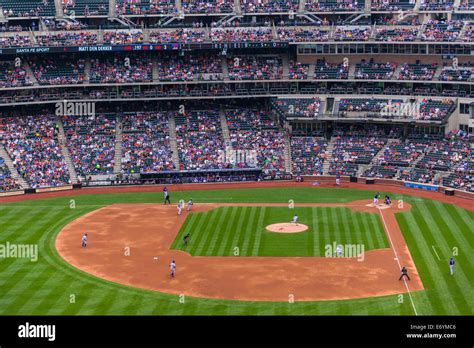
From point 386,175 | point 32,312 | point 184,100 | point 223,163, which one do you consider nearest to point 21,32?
point 184,100

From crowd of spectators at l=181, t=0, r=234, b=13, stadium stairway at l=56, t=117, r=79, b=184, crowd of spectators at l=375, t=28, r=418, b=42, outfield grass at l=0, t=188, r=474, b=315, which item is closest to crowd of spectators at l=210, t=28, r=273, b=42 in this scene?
crowd of spectators at l=181, t=0, r=234, b=13

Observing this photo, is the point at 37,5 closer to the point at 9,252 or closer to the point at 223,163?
the point at 223,163

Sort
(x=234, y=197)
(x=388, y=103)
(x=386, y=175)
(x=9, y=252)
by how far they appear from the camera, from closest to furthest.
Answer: (x=9, y=252), (x=234, y=197), (x=386, y=175), (x=388, y=103)

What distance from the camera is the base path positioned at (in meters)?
44.5

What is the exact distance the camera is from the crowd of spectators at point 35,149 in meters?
77.3

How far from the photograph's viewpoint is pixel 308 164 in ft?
265

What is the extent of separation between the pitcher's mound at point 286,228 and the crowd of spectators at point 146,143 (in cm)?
2375

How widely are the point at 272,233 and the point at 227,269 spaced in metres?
9.52

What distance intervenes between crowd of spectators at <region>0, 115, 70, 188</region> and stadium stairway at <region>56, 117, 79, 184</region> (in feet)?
1.47

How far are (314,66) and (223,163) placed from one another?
1868cm

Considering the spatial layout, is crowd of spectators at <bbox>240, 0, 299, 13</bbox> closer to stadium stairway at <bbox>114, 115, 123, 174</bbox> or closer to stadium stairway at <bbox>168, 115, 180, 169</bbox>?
stadium stairway at <bbox>168, 115, 180, 169</bbox>

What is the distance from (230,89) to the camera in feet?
287

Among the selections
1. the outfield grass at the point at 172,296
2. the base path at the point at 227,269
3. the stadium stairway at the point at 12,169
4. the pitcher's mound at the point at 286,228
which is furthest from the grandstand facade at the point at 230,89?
the base path at the point at 227,269

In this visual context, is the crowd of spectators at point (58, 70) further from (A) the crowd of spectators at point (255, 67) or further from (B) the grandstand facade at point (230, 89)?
(A) the crowd of spectators at point (255, 67)
